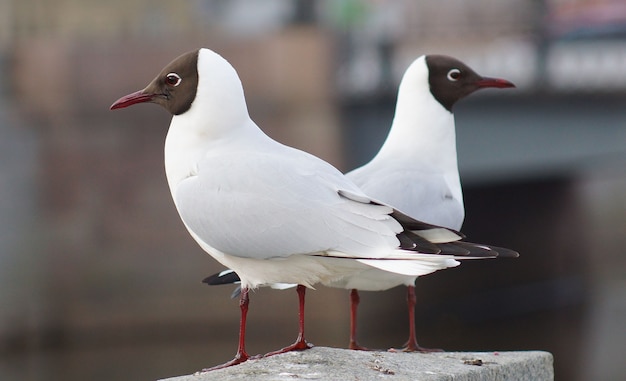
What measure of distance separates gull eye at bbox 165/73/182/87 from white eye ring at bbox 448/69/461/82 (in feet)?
5.27

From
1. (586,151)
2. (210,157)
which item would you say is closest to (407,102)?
(210,157)

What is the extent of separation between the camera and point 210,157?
439cm

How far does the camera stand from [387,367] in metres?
4.00

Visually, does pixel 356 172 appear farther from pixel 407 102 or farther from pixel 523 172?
pixel 523 172

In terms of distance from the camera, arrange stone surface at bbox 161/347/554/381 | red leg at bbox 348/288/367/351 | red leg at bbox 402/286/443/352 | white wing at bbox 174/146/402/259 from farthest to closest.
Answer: red leg at bbox 348/288/367/351, red leg at bbox 402/286/443/352, white wing at bbox 174/146/402/259, stone surface at bbox 161/347/554/381

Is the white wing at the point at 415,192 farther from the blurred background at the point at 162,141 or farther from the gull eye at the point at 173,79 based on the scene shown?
the blurred background at the point at 162,141

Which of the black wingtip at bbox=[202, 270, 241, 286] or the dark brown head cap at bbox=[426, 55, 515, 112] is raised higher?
the dark brown head cap at bbox=[426, 55, 515, 112]

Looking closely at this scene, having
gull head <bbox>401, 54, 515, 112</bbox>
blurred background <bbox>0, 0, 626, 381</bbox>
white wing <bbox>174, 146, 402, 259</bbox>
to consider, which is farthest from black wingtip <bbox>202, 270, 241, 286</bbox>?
blurred background <bbox>0, 0, 626, 381</bbox>

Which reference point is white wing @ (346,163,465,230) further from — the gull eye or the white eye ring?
the gull eye

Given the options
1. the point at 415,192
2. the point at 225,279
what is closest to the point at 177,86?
the point at 225,279

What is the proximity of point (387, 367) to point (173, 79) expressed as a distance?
1376 mm

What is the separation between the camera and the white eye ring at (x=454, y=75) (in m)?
5.64

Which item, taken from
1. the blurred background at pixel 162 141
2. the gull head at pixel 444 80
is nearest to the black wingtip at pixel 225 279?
the gull head at pixel 444 80

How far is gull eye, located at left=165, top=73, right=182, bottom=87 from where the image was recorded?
4516 mm
